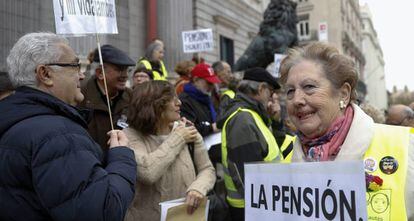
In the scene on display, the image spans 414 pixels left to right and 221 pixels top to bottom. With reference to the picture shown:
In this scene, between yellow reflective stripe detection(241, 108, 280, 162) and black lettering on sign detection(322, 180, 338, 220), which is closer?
black lettering on sign detection(322, 180, 338, 220)

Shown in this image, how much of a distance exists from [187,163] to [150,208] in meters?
0.42

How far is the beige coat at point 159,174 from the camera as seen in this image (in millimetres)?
2977

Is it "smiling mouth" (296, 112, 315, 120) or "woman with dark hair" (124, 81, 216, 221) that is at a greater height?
"smiling mouth" (296, 112, 315, 120)

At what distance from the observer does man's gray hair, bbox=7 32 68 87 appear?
2.15 m

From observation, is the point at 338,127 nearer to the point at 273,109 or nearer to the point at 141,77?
the point at 273,109

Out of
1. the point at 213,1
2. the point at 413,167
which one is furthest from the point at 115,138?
the point at 213,1

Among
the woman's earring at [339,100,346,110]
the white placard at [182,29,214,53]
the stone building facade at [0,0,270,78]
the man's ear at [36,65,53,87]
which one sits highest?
the stone building facade at [0,0,270,78]

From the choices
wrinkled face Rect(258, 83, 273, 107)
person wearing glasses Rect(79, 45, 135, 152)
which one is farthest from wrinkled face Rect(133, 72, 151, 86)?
wrinkled face Rect(258, 83, 273, 107)

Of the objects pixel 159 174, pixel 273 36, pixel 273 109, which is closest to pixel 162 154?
pixel 159 174

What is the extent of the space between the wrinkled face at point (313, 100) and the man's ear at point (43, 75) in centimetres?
121

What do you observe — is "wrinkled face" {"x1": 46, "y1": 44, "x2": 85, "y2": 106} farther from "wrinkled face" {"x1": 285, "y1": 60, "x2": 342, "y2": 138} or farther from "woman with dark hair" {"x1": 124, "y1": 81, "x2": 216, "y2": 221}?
"wrinkled face" {"x1": 285, "y1": 60, "x2": 342, "y2": 138}

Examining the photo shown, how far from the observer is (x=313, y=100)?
6.85 feet

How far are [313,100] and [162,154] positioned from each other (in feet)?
4.23

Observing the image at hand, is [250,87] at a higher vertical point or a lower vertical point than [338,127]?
higher
